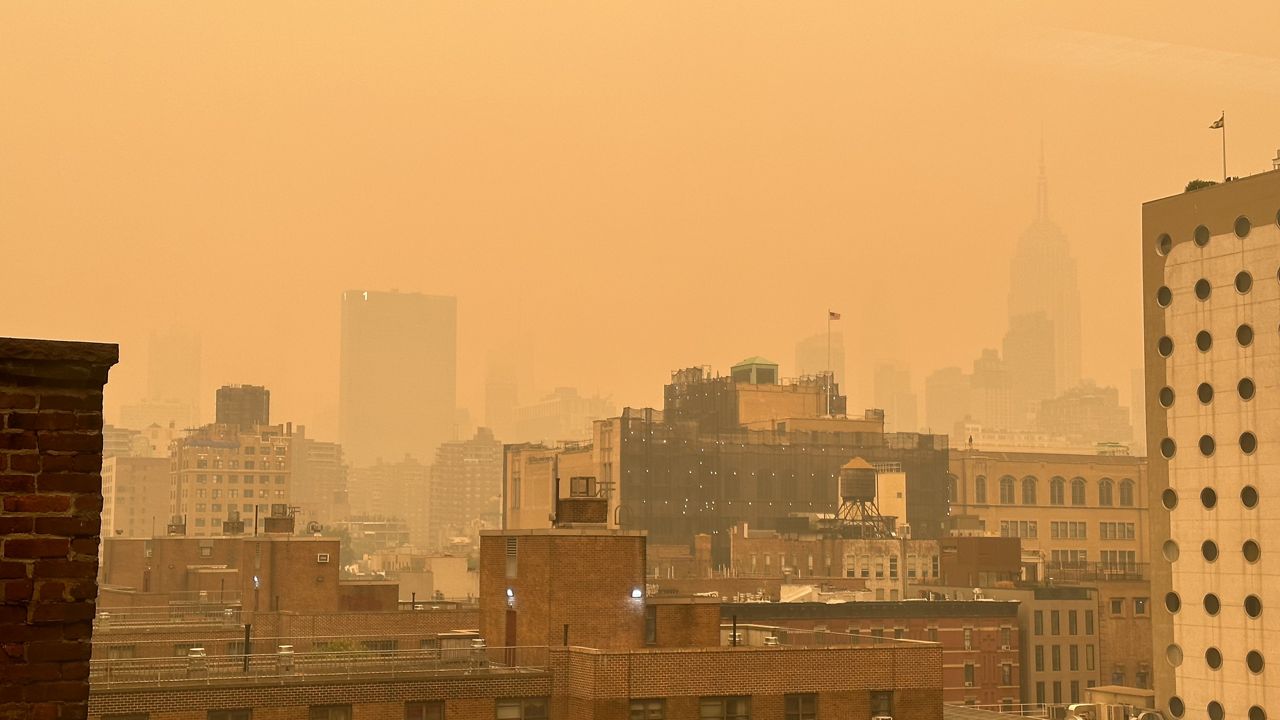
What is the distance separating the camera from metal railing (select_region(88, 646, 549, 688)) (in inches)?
1908

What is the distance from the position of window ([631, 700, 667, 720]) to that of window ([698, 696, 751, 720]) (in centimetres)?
140

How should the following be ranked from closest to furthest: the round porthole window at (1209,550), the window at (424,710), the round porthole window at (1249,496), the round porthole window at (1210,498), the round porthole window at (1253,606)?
1. the window at (424,710)
2. the round porthole window at (1253,606)
3. the round porthole window at (1249,496)
4. the round porthole window at (1209,550)
5. the round porthole window at (1210,498)

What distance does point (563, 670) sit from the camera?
5275 cm

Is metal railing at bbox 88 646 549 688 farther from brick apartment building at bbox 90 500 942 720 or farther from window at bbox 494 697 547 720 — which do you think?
window at bbox 494 697 547 720

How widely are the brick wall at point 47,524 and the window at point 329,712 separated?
142 ft

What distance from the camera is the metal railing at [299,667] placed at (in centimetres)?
4847

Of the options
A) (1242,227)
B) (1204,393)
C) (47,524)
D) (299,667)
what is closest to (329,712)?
(299,667)

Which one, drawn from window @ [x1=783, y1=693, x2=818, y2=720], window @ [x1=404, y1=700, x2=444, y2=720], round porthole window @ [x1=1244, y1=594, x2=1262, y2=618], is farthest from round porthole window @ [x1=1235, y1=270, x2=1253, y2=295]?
window @ [x1=404, y1=700, x2=444, y2=720]

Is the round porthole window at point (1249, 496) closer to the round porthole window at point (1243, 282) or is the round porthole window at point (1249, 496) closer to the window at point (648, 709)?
the round porthole window at point (1243, 282)

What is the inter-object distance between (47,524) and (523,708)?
45.7m

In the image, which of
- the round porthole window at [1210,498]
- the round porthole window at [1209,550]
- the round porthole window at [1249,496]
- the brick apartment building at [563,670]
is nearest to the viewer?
the brick apartment building at [563,670]

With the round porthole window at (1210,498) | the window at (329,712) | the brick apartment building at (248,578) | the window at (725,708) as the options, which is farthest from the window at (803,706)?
the round porthole window at (1210,498)

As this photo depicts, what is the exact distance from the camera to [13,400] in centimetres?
782

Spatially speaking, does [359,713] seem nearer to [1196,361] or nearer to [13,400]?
[13,400]
